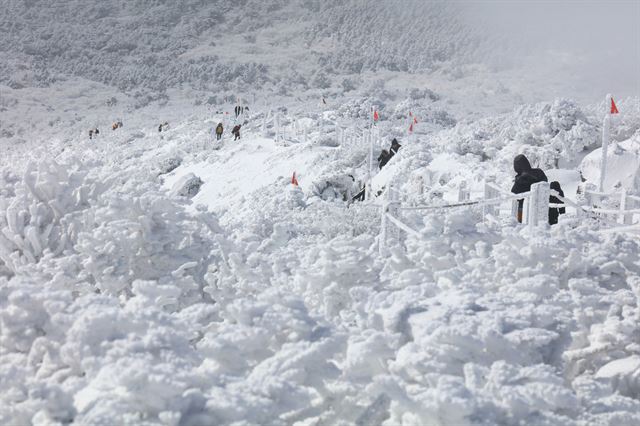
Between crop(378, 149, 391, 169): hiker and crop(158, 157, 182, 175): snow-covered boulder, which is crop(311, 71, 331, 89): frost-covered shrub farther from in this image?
crop(378, 149, 391, 169): hiker

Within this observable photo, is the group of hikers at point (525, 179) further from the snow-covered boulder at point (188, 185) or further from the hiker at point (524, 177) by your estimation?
the snow-covered boulder at point (188, 185)

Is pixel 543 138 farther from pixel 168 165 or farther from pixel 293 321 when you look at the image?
pixel 168 165

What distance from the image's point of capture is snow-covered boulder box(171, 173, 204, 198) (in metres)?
24.2

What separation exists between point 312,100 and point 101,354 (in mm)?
48074

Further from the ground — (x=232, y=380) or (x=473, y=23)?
(x=473, y=23)

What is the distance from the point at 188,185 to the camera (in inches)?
974

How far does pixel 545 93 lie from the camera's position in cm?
5234

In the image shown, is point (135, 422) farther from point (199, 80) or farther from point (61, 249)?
point (199, 80)

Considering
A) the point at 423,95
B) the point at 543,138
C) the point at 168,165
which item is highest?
the point at 423,95

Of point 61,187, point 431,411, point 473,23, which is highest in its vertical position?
point 473,23

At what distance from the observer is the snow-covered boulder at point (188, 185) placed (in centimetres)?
2425

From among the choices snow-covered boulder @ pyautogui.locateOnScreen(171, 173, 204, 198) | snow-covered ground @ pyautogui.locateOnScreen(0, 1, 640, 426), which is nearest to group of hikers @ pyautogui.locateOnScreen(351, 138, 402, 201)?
snow-covered ground @ pyautogui.locateOnScreen(0, 1, 640, 426)

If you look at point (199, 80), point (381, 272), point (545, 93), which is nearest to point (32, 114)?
point (199, 80)

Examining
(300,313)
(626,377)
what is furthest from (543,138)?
(300,313)
